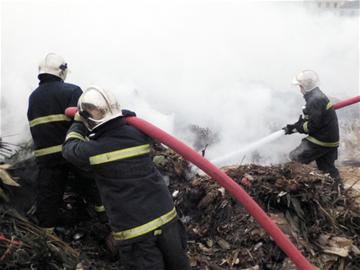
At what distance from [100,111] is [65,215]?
1563mm

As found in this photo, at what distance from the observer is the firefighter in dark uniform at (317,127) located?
17.0 ft

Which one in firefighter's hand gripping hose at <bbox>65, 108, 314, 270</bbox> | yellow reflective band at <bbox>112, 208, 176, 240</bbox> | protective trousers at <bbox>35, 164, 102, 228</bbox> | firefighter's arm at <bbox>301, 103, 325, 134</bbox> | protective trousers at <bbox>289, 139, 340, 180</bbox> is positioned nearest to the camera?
firefighter's hand gripping hose at <bbox>65, 108, 314, 270</bbox>

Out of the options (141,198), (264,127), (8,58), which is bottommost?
(264,127)

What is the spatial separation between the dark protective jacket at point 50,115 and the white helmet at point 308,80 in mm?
3003

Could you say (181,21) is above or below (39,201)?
above

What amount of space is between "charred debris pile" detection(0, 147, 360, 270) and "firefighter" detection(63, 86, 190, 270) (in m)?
0.68

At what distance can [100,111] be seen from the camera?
275cm

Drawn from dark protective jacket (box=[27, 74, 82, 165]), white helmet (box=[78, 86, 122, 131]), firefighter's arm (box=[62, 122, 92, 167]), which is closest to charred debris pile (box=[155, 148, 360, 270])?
dark protective jacket (box=[27, 74, 82, 165])

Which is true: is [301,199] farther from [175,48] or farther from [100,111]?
[175,48]

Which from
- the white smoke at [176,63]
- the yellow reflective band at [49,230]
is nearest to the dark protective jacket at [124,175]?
the yellow reflective band at [49,230]

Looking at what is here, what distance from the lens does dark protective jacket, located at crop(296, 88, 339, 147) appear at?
515cm

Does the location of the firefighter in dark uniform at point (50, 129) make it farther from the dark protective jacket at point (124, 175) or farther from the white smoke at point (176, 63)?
the white smoke at point (176, 63)

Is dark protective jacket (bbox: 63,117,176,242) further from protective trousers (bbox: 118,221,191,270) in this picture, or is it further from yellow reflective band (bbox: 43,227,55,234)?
yellow reflective band (bbox: 43,227,55,234)

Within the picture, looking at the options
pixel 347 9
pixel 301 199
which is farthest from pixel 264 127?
pixel 347 9
